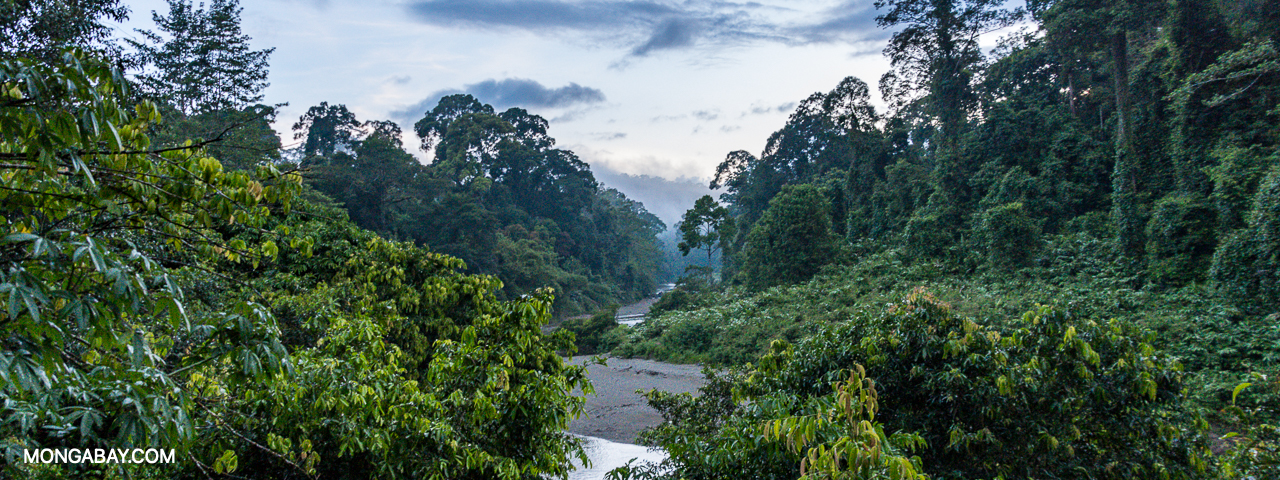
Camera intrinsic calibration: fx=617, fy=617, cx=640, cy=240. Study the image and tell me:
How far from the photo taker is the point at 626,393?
64.3 feet

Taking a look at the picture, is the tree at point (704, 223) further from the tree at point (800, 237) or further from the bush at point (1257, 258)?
the bush at point (1257, 258)

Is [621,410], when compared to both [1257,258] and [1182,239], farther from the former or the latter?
[1182,239]

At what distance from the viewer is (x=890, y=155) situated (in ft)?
108

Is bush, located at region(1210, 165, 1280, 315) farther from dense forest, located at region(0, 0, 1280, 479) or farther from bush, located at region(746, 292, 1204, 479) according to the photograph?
bush, located at region(746, 292, 1204, 479)

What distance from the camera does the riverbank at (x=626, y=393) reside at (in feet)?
51.1

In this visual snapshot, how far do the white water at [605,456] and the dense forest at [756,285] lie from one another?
15.7 feet

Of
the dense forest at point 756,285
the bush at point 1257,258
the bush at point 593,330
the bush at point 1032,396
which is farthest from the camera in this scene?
the bush at point 593,330

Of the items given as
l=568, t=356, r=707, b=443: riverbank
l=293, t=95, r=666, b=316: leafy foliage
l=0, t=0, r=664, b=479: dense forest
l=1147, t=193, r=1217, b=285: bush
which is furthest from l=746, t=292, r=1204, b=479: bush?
l=293, t=95, r=666, b=316: leafy foliage

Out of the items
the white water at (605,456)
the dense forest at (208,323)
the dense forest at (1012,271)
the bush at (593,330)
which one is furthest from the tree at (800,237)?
the dense forest at (208,323)

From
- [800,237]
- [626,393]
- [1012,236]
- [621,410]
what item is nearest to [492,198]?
[800,237]

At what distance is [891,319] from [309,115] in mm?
42918

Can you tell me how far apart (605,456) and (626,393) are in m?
6.34

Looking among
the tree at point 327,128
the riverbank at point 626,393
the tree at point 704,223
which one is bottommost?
the riverbank at point 626,393

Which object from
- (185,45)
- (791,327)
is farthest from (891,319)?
(185,45)
